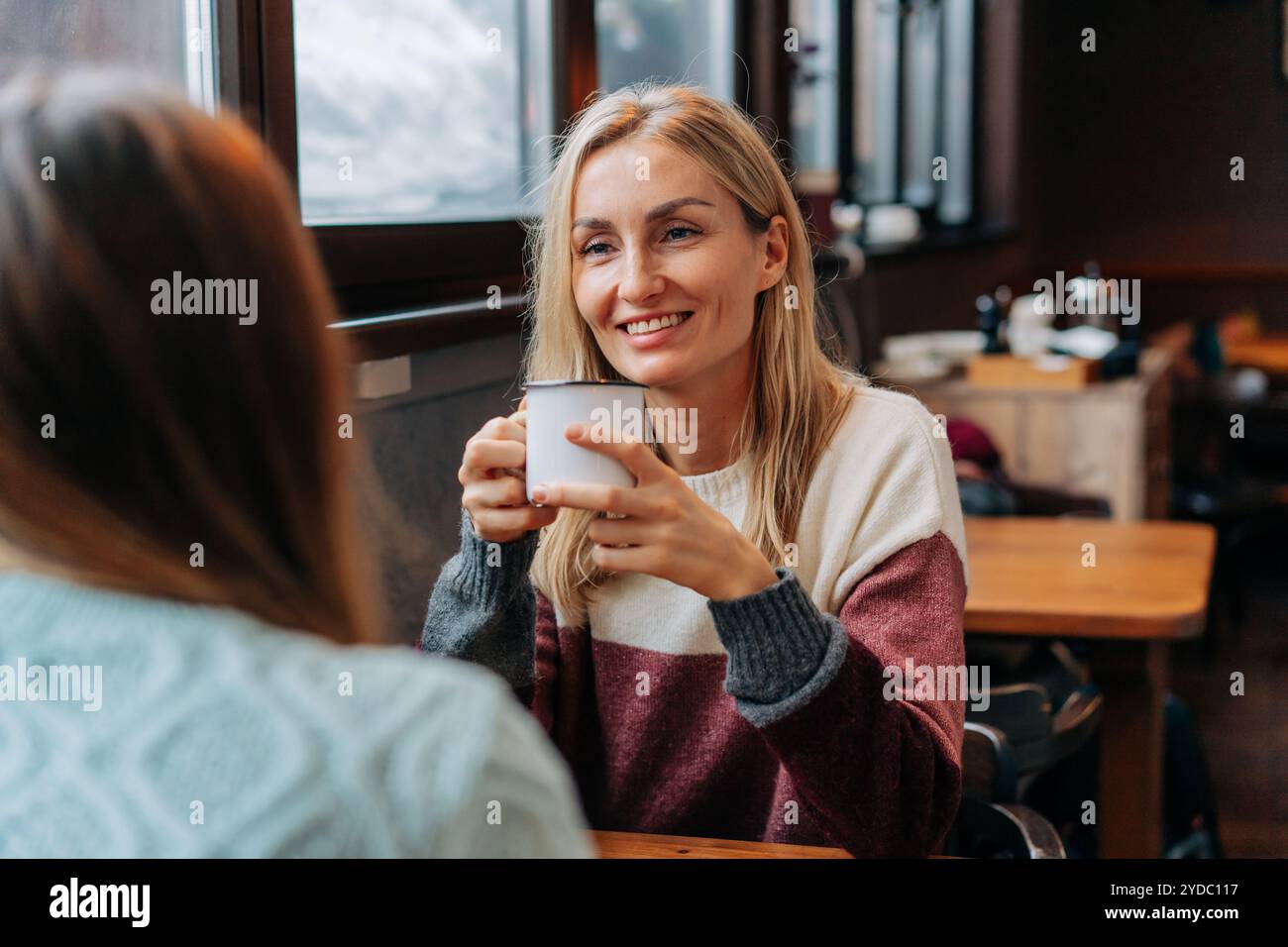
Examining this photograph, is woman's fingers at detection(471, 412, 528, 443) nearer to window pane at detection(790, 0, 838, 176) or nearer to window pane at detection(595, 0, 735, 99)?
window pane at detection(595, 0, 735, 99)

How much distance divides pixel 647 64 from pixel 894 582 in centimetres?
205

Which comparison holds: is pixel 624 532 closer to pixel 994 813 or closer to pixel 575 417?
pixel 575 417

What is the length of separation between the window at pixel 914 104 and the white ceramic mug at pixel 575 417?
12.1 ft

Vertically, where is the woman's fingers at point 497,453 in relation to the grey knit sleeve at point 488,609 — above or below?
above

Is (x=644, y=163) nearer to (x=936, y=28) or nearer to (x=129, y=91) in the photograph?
(x=129, y=91)

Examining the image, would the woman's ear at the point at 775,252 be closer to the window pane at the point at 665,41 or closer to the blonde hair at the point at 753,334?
the blonde hair at the point at 753,334

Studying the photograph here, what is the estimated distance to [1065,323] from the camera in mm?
5535

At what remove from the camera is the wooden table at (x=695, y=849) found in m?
1.06

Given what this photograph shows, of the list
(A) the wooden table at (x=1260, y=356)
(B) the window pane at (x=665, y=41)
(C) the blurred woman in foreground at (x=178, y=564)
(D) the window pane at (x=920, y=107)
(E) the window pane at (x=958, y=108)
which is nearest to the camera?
(C) the blurred woman in foreground at (x=178, y=564)

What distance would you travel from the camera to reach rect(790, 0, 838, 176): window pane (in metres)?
4.05

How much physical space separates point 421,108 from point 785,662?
1.31 meters

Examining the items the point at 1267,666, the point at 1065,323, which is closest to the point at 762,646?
the point at 1267,666

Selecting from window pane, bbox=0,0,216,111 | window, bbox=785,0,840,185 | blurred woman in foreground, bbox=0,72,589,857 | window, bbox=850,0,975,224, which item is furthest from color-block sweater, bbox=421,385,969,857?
window, bbox=850,0,975,224

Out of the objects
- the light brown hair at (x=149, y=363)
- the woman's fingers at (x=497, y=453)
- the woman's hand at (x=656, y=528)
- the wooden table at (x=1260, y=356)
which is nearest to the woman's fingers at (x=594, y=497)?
the woman's hand at (x=656, y=528)
